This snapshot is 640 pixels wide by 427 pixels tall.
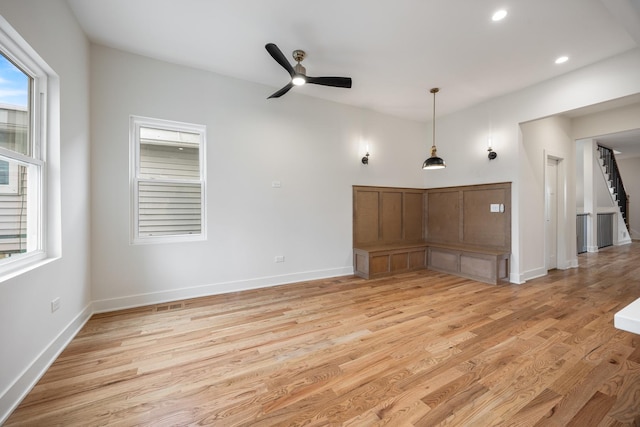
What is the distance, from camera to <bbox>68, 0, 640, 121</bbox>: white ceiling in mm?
2504

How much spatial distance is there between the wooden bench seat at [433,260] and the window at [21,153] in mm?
4087

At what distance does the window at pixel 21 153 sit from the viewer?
6.03 ft

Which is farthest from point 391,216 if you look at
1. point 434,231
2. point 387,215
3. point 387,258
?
point 434,231

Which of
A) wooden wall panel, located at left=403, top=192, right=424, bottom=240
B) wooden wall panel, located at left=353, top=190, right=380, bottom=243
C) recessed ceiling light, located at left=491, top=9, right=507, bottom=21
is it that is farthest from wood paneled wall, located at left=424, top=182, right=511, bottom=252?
recessed ceiling light, located at left=491, top=9, right=507, bottom=21

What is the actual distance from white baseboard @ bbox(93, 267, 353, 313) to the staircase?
8.69m

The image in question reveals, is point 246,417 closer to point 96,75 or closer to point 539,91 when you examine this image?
point 96,75

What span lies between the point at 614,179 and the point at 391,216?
26.9 feet

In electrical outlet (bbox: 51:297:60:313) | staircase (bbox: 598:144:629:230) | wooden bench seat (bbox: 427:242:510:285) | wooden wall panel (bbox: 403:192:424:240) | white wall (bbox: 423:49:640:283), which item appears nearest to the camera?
electrical outlet (bbox: 51:297:60:313)

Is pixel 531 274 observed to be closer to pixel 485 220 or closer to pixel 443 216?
pixel 485 220

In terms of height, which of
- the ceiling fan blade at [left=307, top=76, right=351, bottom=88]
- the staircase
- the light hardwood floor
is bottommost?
the light hardwood floor

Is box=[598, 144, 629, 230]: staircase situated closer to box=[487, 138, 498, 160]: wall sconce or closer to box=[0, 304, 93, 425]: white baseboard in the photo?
box=[487, 138, 498, 160]: wall sconce

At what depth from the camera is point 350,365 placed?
206 centimetres

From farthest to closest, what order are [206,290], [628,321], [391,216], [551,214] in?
1. [391,216]
2. [551,214]
3. [206,290]
4. [628,321]

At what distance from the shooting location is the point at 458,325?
9.00 feet
